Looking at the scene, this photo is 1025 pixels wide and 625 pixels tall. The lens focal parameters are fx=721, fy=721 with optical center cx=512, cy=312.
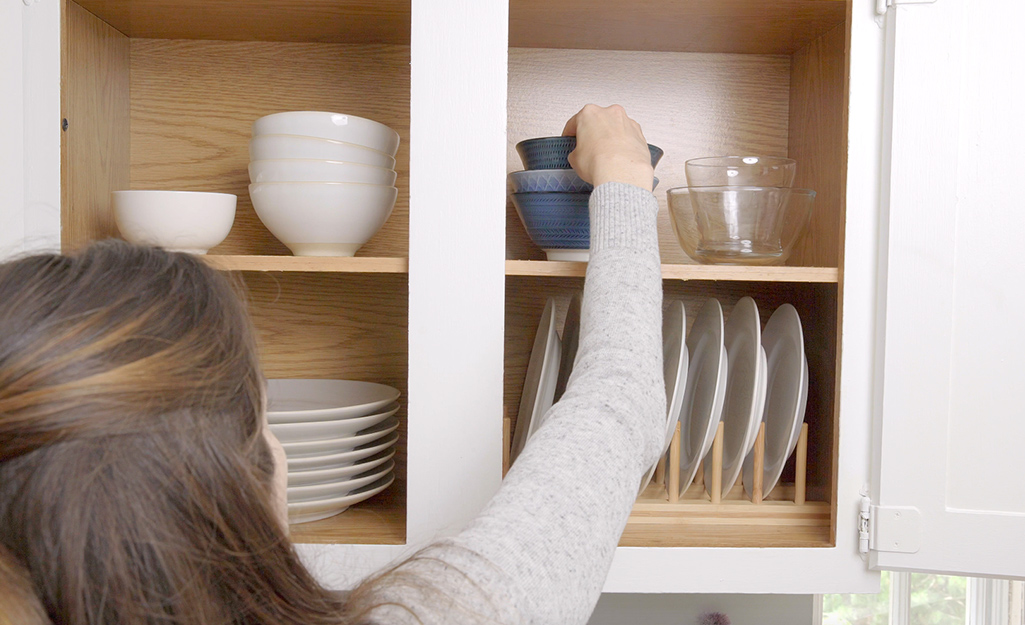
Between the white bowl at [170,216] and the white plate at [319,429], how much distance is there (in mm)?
239

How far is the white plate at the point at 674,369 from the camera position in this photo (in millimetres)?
907

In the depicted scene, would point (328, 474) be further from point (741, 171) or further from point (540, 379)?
point (741, 171)

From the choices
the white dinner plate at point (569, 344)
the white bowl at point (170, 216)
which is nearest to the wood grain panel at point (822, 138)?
the white dinner plate at point (569, 344)

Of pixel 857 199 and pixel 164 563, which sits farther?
pixel 857 199

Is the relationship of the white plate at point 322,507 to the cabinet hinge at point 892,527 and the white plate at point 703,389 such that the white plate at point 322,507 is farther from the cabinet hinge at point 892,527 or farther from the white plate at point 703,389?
the cabinet hinge at point 892,527

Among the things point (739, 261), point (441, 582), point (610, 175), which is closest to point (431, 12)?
point (610, 175)

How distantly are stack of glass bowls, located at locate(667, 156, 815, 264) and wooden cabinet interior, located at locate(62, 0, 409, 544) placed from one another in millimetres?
450

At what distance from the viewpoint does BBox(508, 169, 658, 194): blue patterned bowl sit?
879 mm

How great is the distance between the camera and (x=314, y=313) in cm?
113

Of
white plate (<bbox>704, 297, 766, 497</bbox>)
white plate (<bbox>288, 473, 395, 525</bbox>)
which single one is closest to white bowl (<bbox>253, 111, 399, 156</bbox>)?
white plate (<bbox>288, 473, 395, 525</bbox>)

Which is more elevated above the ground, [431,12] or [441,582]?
[431,12]

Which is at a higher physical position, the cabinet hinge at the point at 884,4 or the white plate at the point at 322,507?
the cabinet hinge at the point at 884,4

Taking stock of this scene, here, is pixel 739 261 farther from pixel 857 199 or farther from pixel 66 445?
pixel 66 445

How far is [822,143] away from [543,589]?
0.74 meters
